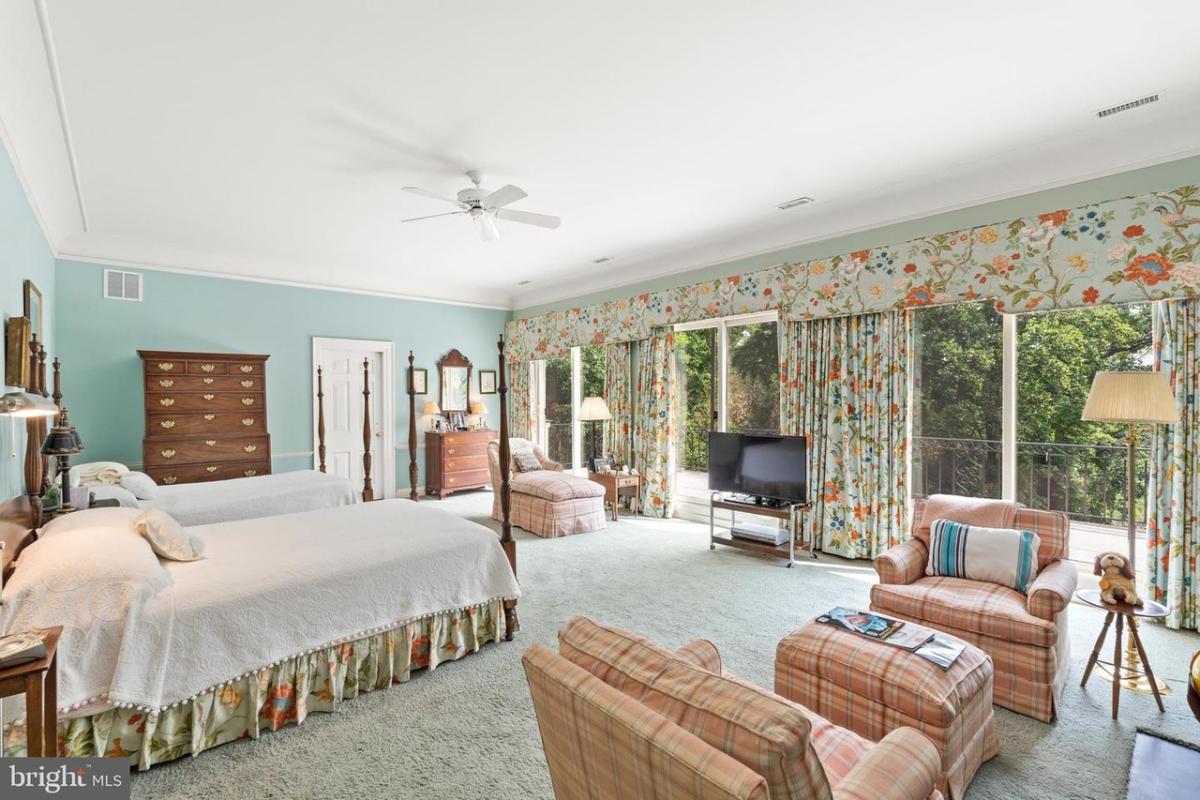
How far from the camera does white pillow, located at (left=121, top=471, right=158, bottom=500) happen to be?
4.07 meters

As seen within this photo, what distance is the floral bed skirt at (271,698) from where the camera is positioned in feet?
6.68

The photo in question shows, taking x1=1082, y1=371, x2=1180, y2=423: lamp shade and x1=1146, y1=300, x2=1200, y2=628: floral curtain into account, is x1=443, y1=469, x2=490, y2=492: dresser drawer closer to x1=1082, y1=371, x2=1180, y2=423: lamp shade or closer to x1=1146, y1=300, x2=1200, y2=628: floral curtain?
x1=1082, y1=371, x2=1180, y2=423: lamp shade

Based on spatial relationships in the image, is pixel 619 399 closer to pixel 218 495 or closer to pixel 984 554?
pixel 218 495

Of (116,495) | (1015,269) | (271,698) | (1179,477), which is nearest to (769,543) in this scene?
(1179,477)

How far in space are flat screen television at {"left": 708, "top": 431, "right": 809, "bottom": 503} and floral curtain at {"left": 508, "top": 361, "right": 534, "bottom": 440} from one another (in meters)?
3.43

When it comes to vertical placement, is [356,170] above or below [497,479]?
above

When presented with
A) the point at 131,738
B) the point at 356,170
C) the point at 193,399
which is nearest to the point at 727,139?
the point at 356,170

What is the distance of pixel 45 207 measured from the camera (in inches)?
163

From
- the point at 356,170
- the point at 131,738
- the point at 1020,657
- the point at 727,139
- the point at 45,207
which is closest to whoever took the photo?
the point at 131,738

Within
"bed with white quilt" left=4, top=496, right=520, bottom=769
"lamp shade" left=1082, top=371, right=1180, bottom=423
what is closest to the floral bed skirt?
"bed with white quilt" left=4, top=496, right=520, bottom=769

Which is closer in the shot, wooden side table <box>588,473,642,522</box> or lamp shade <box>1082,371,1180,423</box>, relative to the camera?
lamp shade <box>1082,371,1180,423</box>

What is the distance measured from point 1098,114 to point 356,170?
4.32 m

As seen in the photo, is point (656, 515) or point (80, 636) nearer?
point (80, 636)

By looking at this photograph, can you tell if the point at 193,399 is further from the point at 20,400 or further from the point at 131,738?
the point at 131,738
